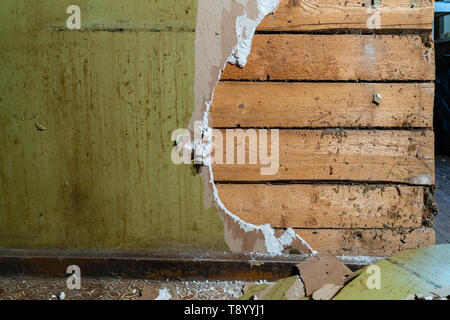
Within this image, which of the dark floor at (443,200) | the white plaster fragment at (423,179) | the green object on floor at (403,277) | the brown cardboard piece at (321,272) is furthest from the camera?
the dark floor at (443,200)

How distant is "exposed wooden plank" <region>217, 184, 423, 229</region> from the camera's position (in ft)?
4.50

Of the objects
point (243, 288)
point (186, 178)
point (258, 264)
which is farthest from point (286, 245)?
point (186, 178)

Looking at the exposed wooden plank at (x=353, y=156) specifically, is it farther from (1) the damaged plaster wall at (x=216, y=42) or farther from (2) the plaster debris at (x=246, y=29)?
(2) the plaster debris at (x=246, y=29)

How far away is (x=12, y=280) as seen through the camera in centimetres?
143

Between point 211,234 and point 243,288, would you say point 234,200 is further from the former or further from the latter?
point 243,288

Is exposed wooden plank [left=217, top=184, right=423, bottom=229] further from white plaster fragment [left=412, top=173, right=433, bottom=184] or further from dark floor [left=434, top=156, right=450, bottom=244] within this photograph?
dark floor [left=434, top=156, right=450, bottom=244]

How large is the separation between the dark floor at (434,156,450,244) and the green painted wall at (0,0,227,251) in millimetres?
1342

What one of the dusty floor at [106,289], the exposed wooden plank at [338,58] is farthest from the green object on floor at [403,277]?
the exposed wooden plank at [338,58]

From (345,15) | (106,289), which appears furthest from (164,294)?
(345,15)

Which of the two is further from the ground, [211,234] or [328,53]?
[328,53]

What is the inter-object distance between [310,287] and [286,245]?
22 centimetres

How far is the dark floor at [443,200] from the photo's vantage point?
6.07 ft

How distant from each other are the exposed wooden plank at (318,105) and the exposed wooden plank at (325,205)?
0.91ft
